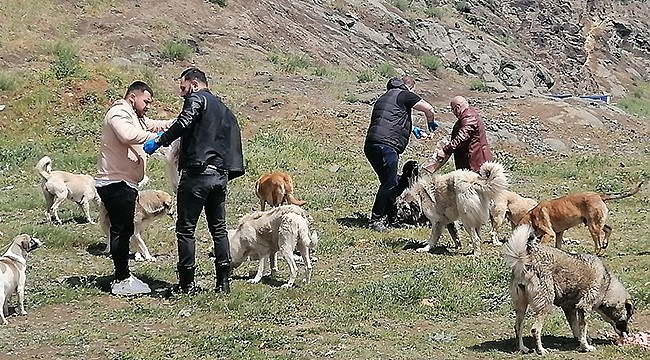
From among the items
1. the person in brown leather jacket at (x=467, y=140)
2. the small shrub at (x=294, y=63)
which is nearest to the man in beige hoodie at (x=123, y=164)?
the person in brown leather jacket at (x=467, y=140)

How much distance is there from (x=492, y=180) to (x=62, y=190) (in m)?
6.33

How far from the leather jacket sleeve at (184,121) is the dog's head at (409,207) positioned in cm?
389

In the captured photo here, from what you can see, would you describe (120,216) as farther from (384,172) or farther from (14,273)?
(384,172)

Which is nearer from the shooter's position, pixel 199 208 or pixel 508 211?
pixel 199 208

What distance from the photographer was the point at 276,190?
11891mm

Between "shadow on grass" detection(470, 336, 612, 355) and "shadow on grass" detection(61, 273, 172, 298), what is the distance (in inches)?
135

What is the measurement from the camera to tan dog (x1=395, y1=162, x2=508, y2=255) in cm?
1006

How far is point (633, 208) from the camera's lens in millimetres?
14297

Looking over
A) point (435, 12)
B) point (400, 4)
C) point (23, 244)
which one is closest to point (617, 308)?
point (23, 244)

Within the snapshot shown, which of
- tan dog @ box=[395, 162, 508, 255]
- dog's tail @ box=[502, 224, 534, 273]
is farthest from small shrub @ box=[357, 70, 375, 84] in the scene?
dog's tail @ box=[502, 224, 534, 273]

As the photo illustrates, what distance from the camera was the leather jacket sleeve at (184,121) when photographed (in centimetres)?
776

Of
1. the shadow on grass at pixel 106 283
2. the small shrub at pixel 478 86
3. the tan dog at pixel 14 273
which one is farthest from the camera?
the small shrub at pixel 478 86

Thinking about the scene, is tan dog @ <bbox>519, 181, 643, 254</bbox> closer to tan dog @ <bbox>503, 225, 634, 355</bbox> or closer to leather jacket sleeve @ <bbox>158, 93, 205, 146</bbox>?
tan dog @ <bbox>503, 225, 634, 355</bbox>

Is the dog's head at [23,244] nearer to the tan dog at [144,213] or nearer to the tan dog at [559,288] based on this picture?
the tan dog at [144,213]
